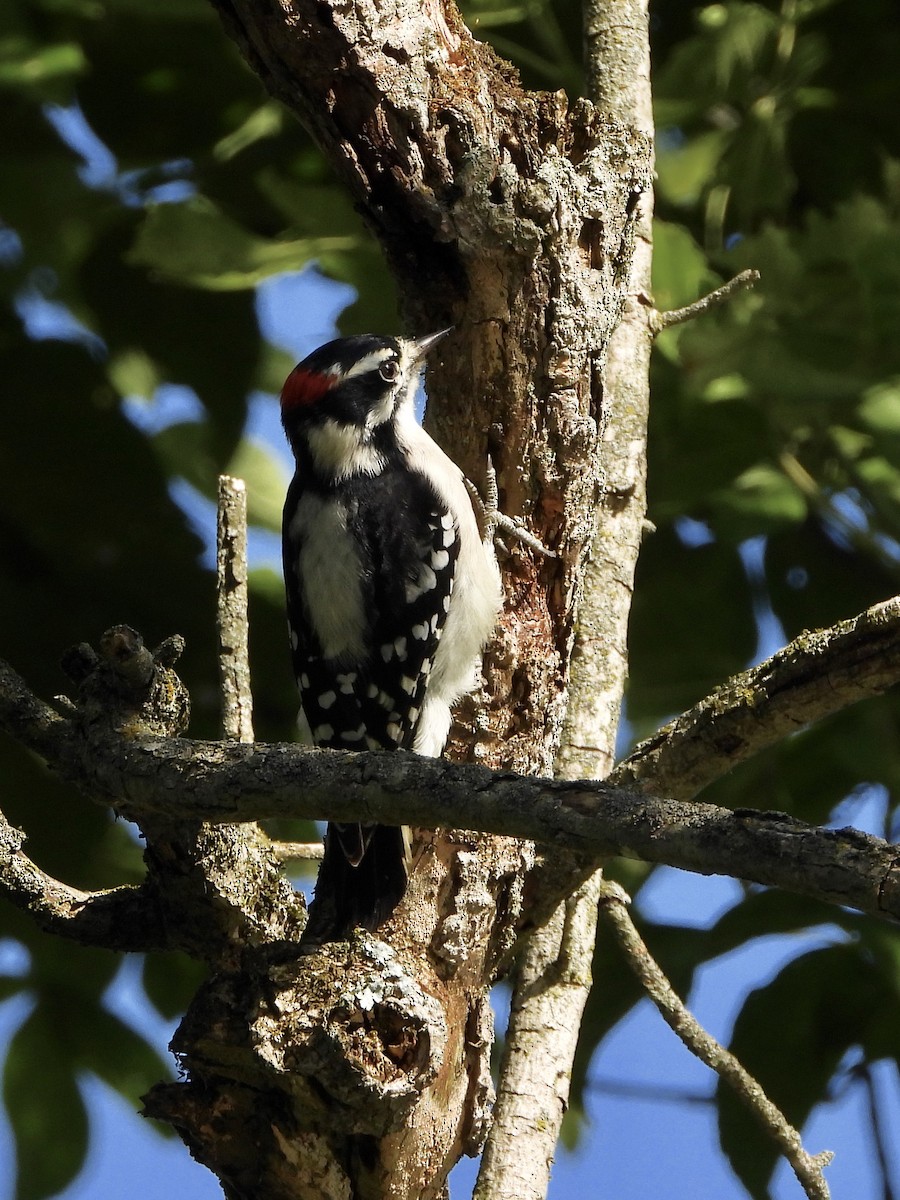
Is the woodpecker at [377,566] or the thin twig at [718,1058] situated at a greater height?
the woodpecker at [377,566]

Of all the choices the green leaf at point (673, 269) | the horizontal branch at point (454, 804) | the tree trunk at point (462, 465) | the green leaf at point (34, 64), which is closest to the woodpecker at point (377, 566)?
the tree trunk at point (462, 465)

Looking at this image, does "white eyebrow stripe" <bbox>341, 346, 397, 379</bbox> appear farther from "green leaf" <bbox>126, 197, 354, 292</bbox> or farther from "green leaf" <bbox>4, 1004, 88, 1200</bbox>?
"green leaf" <bbox>4, 1004, 88, 1200</bbox>

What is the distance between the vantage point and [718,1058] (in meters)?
2.80

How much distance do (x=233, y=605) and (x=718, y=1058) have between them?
137cm

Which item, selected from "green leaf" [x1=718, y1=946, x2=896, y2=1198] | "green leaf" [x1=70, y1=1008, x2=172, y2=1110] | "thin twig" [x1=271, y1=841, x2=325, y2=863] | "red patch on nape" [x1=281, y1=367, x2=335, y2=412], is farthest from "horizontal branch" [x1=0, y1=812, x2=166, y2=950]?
"red patch on nape" [x1=281, y1=367, x2=335, y2=412]

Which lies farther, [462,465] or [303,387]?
[303,387]

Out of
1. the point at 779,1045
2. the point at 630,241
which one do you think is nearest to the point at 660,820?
the point at 630,241

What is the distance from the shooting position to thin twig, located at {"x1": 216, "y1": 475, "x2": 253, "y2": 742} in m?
2.90

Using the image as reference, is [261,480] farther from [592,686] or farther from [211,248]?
[592,686]

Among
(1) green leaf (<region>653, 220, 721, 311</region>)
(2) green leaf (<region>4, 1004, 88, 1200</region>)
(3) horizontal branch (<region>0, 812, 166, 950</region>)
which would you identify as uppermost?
(1) green leaf (<region>653, 220, 721, 311</region>)

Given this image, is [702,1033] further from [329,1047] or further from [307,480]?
[307,480]

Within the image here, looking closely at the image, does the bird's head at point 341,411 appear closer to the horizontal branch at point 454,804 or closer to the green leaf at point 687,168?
the green leaf at point 687,168

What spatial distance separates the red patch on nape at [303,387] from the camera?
4031mm

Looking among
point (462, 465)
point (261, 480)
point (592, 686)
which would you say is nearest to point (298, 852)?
point (592, 686)
